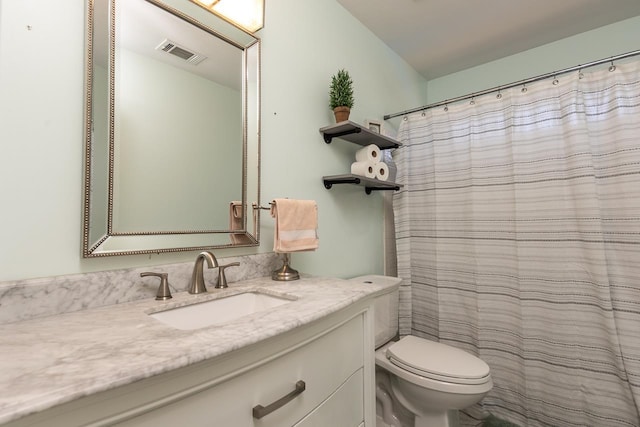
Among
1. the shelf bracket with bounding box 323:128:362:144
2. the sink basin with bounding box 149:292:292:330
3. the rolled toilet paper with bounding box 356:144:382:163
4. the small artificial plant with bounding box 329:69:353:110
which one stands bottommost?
the sink basin with bounding box 149:292:292:330

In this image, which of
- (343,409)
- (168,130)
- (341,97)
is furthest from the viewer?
(341,97)

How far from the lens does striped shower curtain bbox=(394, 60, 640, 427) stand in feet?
4.61

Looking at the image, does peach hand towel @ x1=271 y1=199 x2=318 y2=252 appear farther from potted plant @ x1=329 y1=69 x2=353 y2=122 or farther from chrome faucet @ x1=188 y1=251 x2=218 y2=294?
potted plant @ x1=329 y1=69 x2=353 y2=122

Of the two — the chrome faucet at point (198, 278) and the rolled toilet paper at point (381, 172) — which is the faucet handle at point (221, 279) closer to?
the chrome faucet at point (198, 278)

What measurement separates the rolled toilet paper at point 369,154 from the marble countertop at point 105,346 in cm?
102

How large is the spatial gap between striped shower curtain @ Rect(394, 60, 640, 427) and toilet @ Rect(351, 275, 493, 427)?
1.33 feet

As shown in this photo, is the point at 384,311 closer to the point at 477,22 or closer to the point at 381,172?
the point at 381,172

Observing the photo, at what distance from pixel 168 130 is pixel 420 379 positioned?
1437 mm

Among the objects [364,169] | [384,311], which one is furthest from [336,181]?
[384,311]

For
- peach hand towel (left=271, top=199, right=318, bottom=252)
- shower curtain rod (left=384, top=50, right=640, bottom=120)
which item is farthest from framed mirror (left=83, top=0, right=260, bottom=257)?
shower curtain rod (left=384, top=50, right=640, bottom=120)

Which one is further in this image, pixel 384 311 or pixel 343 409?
pixel 384 311

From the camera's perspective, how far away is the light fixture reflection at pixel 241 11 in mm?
1153

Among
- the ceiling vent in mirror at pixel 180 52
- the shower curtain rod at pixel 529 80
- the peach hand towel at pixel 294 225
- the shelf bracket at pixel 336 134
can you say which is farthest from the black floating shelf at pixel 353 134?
the ceiling vent in mirror at pixel 180 52

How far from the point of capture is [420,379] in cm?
130
